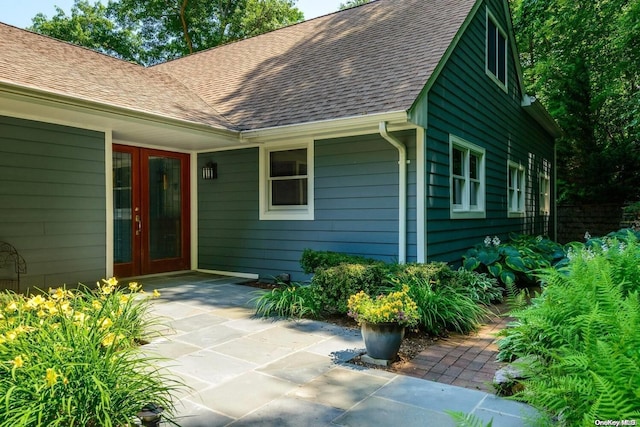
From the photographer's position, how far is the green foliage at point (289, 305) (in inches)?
189

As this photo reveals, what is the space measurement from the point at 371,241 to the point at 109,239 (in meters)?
3.69

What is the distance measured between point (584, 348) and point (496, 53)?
8179 millimetres

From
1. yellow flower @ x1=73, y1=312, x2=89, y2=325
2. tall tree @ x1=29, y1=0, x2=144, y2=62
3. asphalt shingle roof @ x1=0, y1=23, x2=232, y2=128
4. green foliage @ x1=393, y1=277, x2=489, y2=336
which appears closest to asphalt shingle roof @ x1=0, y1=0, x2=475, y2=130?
asphalt shingle roof @ x1=0, y1=23, x2=232, y2=128

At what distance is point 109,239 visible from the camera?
6.02 metres

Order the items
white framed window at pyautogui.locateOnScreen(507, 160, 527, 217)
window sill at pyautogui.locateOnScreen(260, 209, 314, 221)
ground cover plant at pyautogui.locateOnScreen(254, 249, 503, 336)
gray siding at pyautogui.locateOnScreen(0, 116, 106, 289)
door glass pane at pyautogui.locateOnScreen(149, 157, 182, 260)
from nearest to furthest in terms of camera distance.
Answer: ground cover plant at pyautogui.locateOnScreen(254, 249, 503, 336)
gray siding at pyautogui.locateOnScreen(0, 116, 106, 289)
window sill at pyautogui.locateOnScreen(260, 209, 314, 221)
door glass pane at pyautogui.locateOnScreen(149, 157, 182, 260)
white framed window at pyautogui.locateOnScreen(507, 160, 527, 217)

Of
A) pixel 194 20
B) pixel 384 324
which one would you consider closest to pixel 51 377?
pixel 384 324

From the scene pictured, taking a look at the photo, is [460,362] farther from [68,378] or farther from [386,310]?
[68,378]

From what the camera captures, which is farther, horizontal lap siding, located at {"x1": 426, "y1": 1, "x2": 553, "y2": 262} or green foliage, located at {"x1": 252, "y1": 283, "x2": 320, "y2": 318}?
horizontal lap siding, located at {"x1": 426, "y1": 1, "x2": 553, "y2": 262}

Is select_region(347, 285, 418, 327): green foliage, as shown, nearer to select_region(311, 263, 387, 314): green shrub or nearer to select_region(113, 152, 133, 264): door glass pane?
select_region(311, 263, 387, 314): green shrub

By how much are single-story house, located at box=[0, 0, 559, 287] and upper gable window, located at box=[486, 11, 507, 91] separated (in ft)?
0.21

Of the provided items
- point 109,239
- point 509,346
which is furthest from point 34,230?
point 509,346

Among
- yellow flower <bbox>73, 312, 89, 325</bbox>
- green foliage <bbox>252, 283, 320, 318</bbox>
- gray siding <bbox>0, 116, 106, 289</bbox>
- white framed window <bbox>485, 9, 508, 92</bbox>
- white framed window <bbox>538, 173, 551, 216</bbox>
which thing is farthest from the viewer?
white framed window <bbox>538, 173, 551, 216</bbox>

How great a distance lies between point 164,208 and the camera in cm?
746

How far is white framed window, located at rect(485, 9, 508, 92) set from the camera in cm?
841
